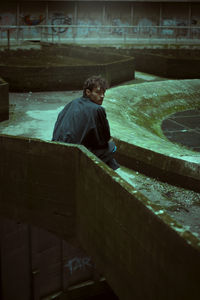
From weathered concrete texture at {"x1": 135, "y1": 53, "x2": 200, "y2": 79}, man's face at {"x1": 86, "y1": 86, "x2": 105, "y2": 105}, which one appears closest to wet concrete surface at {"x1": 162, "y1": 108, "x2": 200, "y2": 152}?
man's face at {"x1": 86, "y1": 86, "x2": 105, "y2": 105}

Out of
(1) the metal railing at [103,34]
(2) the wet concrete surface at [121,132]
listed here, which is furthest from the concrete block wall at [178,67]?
(1) the metal railing at [103,34]

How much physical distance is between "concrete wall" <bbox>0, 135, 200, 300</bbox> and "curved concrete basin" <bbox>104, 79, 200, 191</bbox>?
1.47 meters

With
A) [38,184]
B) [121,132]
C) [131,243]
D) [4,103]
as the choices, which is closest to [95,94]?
[131,243]

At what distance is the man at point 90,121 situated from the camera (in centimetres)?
584

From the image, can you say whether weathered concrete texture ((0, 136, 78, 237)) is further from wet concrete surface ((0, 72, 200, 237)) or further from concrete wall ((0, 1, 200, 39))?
concrete wall ((0, 1, 200, 39))

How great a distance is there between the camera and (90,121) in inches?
231

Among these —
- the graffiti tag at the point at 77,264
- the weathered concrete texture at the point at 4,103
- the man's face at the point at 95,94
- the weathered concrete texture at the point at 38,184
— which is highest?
the man's face at the point at 95,94

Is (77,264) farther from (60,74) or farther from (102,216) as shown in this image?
(102,216)

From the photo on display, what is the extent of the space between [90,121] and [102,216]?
132 cm

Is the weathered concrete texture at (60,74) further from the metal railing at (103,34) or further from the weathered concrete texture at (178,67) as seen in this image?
the metal railing at (103,34)

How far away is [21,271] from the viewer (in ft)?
45.1

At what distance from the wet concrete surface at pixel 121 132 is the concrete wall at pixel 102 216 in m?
0.34

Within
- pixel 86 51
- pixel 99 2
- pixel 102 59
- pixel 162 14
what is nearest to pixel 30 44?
pixel 86 51

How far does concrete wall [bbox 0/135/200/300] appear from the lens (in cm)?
419
